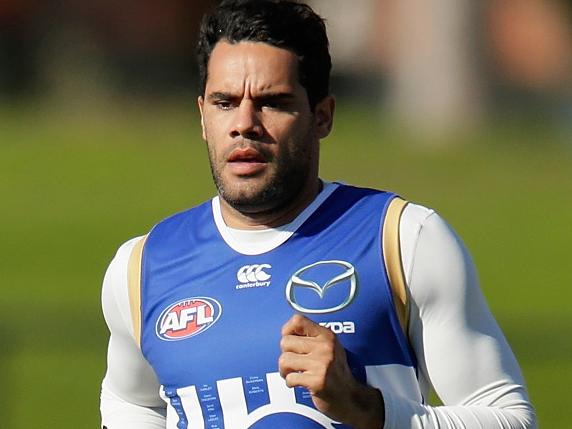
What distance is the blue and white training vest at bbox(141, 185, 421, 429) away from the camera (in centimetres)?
521

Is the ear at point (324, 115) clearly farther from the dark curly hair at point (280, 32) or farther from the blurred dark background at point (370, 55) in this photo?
the blurred dark background at point (370, 55)

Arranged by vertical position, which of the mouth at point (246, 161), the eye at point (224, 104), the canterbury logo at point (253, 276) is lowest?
the canterbury logo at point (253, 276)

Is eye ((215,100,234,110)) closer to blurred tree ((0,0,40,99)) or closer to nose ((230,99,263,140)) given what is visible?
nose ((230,99,263,140))

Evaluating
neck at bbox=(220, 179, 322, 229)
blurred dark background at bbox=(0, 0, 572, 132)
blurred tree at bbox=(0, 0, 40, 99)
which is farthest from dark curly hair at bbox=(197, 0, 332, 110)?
blurred tree at bbox=(0, 0, 40, 99)

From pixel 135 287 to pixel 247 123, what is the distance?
656 millimetres

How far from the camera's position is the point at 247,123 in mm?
5324

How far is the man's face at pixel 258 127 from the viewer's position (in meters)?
5.35

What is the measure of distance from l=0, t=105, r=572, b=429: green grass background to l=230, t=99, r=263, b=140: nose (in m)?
8.95

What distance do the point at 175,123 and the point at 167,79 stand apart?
1133mm

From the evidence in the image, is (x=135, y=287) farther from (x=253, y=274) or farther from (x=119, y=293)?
(x=253, y=274)

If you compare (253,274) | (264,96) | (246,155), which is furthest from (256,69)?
(253,274)

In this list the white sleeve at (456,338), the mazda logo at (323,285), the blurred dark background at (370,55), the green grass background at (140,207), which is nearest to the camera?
the white sleeve at (456,338)

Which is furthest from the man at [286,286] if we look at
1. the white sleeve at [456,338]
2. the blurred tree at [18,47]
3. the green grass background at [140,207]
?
the blurred tree at [18,47]

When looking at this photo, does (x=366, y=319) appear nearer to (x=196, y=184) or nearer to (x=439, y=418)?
(x=439, y=418)
